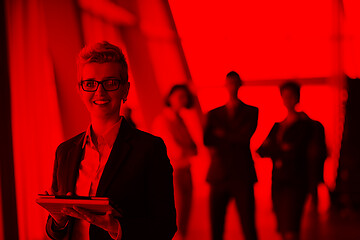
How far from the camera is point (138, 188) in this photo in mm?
1689

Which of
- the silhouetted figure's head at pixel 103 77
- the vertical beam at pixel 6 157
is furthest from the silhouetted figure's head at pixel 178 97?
the vertical beam at pixel 6 157

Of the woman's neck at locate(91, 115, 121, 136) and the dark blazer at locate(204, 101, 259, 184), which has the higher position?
the woman's neck at locate(91, 115, 121, 136)

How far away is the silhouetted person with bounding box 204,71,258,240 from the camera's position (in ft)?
8.03

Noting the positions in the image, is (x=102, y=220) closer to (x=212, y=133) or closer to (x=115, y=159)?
(x=115, y=159)

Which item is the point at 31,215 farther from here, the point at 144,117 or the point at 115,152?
the point at 115,152

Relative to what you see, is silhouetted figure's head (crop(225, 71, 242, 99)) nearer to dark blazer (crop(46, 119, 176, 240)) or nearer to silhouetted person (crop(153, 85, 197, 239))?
silhouetted person (crop(153, 85, 197, 239))

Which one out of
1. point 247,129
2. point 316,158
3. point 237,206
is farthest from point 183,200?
point 316,158

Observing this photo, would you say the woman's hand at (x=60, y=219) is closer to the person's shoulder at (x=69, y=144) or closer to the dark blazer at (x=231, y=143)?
the person's shoulder at (x=69, y=144)

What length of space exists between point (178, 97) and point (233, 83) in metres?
0.35

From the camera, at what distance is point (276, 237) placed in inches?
95.0

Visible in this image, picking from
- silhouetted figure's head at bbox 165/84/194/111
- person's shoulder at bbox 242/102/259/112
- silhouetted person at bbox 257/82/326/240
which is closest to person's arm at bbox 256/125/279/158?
silhouetted person at bbox 257/82/326/240

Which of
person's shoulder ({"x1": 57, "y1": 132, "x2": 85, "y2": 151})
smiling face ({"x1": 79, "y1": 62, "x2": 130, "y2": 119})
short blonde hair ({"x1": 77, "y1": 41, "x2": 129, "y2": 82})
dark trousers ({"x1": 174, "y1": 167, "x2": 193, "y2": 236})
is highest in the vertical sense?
short blonde hair ({"x1": 77, "y1": 41, "x2": 129, "y2": 82})

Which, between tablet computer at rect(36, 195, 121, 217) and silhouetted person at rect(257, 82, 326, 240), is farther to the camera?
silhouetted person at rect(257, 82, 326, 240)

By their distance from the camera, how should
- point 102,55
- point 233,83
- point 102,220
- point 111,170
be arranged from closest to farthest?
point 102,220 → point 111,170 → point 102,55 → point 233,83
